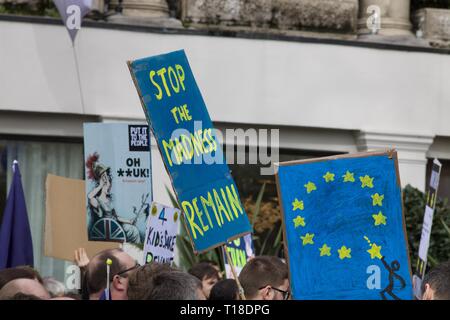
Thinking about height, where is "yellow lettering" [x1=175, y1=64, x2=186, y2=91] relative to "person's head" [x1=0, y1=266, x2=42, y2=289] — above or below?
above

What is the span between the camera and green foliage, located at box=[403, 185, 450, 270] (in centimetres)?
1348

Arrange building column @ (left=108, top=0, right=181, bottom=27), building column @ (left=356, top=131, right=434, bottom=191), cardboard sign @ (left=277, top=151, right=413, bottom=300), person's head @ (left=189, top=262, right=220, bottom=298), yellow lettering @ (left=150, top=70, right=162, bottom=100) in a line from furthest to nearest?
building column @ (left=356, top=131, right=434, bottom=191) < building column @ (left=108, top=0, right=181, bottom=27) < person's head @ (left=189, top=262, right=220, bottom=298) < yellow lettering @ (left=150, top=70, right=162, bottom=100) < cardboard sign @ (left=277, top=151, right=413, bottom=300)

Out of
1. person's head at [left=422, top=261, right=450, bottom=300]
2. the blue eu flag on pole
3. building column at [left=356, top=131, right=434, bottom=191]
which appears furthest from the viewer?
building column at [left=356, top=131, right=434, bottom=191]

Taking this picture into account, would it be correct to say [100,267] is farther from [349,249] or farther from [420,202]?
[420,202]

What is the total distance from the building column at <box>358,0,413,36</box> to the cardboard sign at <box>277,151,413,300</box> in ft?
Result: 29.1

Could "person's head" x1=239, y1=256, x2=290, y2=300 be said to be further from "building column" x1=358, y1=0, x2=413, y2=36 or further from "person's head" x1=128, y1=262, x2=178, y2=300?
"building column" x1=358, y1=0, x2=413, y2=36

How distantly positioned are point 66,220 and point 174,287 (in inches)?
167

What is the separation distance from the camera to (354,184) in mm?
6500

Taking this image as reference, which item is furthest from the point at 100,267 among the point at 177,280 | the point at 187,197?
the point at 177,280

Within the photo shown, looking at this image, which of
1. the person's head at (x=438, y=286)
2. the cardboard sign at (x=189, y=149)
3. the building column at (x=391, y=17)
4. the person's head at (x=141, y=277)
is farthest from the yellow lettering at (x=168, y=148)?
the building column at (x=391, y=17)

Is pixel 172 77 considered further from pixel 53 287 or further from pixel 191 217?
pixel 53 287

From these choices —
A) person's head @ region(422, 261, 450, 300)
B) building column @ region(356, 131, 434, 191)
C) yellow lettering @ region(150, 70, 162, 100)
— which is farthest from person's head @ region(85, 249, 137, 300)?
building column @ region(356, 131, 434, 191)

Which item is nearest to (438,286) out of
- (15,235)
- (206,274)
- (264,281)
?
(264,281)

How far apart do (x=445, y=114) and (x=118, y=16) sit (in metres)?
3.85
